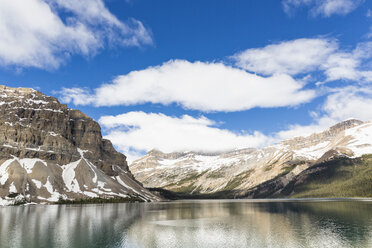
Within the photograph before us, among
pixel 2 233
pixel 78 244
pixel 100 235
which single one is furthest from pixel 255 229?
pixel 2 233

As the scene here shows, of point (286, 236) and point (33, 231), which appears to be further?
point (33, 231)

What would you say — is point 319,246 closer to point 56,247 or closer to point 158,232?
point 158,232

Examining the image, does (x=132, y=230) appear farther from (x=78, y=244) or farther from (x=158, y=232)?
(x=78, y=244)

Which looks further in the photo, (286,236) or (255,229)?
(255,229)

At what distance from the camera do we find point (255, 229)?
3280 inches

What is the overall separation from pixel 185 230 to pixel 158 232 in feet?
27.1

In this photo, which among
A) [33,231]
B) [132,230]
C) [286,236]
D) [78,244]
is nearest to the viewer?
[78,244]

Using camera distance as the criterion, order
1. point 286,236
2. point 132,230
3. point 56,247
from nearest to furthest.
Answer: point 56,247, point 286,236, point 132,230

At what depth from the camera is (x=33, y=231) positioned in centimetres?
7688

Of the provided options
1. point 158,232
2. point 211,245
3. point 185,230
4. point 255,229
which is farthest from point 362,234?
point 158,232

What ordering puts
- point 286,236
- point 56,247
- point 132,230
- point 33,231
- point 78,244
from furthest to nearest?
point 132,230, point 33,231, point 286,236, point 78,244, point 56,247

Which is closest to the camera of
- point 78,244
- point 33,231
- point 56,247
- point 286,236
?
point 56,247

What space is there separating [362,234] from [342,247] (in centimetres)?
1736

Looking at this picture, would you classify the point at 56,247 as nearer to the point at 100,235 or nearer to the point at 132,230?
the point at 100,235
